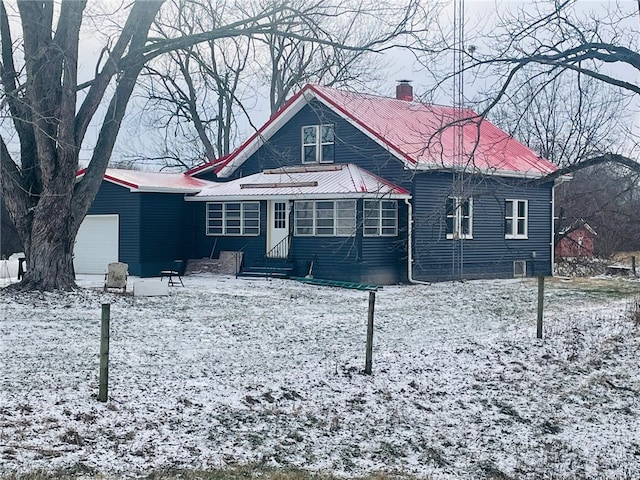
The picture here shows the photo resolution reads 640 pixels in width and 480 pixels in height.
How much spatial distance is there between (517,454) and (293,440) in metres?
2.51

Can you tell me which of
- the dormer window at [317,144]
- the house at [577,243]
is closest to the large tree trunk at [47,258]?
the dormer window at [317,144]

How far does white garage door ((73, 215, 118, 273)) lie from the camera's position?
28672 mm

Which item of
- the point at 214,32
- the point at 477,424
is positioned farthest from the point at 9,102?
the point at 477,424

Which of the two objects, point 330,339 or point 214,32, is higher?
point 214,32

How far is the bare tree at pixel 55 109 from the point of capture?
18.3m

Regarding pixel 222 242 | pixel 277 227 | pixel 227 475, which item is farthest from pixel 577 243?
pixel 227 475

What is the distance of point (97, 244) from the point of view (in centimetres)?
2922

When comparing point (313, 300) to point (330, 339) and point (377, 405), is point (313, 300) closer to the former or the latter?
point (330, 339)

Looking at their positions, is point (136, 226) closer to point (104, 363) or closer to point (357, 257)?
point (357, 257)

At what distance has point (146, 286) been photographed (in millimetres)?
19938

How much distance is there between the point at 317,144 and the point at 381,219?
4080mm

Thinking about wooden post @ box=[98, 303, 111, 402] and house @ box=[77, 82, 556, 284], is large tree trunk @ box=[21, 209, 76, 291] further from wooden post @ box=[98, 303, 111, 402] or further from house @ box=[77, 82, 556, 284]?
wooden post @ box=[98, 303, 111, 402]

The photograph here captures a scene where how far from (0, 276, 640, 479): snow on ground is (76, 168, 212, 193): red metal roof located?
1022cm

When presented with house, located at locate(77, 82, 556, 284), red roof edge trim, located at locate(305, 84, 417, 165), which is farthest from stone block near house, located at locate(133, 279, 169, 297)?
red roof edge trim, located at locate(305, 84, 417, 165)
